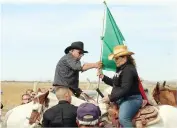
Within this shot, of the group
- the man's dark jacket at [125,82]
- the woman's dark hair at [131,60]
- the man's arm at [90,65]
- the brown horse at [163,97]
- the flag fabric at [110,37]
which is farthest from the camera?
the brown horse at [163,97]

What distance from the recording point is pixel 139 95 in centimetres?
855

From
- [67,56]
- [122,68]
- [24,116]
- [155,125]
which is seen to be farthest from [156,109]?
[24,116]

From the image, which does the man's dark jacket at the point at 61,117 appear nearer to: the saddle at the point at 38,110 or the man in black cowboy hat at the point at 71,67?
the man in black cowboy hat at the point at 71,67

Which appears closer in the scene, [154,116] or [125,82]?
[125,82]

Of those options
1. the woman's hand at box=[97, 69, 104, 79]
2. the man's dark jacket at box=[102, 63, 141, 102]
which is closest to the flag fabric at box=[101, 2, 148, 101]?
the woman's hand at box=[97, 69, 104, 79]

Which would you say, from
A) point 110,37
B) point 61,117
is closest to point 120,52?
point 110,37

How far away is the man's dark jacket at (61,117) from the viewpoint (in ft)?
20.8

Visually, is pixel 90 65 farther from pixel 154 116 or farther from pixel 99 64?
pixel 154 116

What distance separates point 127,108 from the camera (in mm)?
8414

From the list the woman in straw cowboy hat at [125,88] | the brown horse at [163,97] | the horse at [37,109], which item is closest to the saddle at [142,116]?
the woman in straw cowboy hat at [125,88]

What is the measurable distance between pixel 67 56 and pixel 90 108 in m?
3.73

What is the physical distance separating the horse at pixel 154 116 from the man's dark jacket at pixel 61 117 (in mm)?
2383

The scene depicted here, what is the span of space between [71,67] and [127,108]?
1375mm

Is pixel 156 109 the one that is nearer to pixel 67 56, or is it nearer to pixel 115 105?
Answer: pixel 115 105
